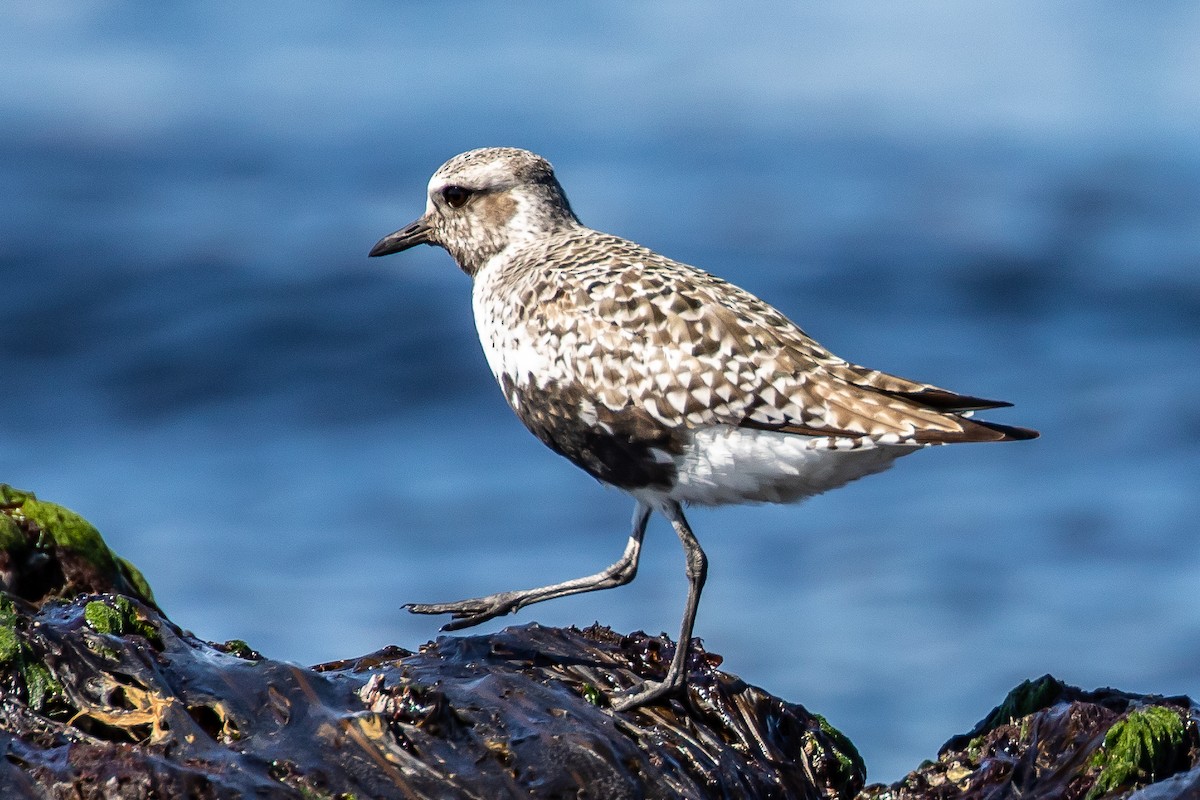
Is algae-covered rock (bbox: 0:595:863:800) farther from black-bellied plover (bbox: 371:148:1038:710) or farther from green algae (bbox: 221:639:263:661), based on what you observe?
black-bellied plover (bbox: 371:148:1038:710)

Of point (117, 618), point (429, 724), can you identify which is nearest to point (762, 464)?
point (429, 724)

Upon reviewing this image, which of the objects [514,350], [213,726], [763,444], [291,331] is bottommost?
[213,726]

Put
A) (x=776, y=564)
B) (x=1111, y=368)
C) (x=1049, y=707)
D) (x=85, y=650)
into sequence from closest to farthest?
(x=85, y=650) < (x=1049, y=707) < (x=776, y=564) < (x=1111, y=368)

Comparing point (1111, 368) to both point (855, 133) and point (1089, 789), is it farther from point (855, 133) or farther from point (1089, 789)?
point (1089, 789)

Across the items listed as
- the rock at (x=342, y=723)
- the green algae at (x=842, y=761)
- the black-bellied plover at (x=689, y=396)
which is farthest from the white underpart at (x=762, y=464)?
the green algae at (x=842, y=761)

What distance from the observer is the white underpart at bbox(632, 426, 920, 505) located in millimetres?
5070

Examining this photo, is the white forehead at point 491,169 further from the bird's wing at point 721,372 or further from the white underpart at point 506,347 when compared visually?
the bird's wing at point 721,372

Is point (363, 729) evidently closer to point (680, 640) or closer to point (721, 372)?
point (680, 640)

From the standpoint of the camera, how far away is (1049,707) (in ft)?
15.0

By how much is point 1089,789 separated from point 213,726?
2.27 metres

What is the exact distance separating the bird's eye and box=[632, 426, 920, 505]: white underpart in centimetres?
168

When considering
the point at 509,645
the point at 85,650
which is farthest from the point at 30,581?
the point at 509,645

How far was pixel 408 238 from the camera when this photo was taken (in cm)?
655

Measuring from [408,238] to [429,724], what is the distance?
2.96 m
